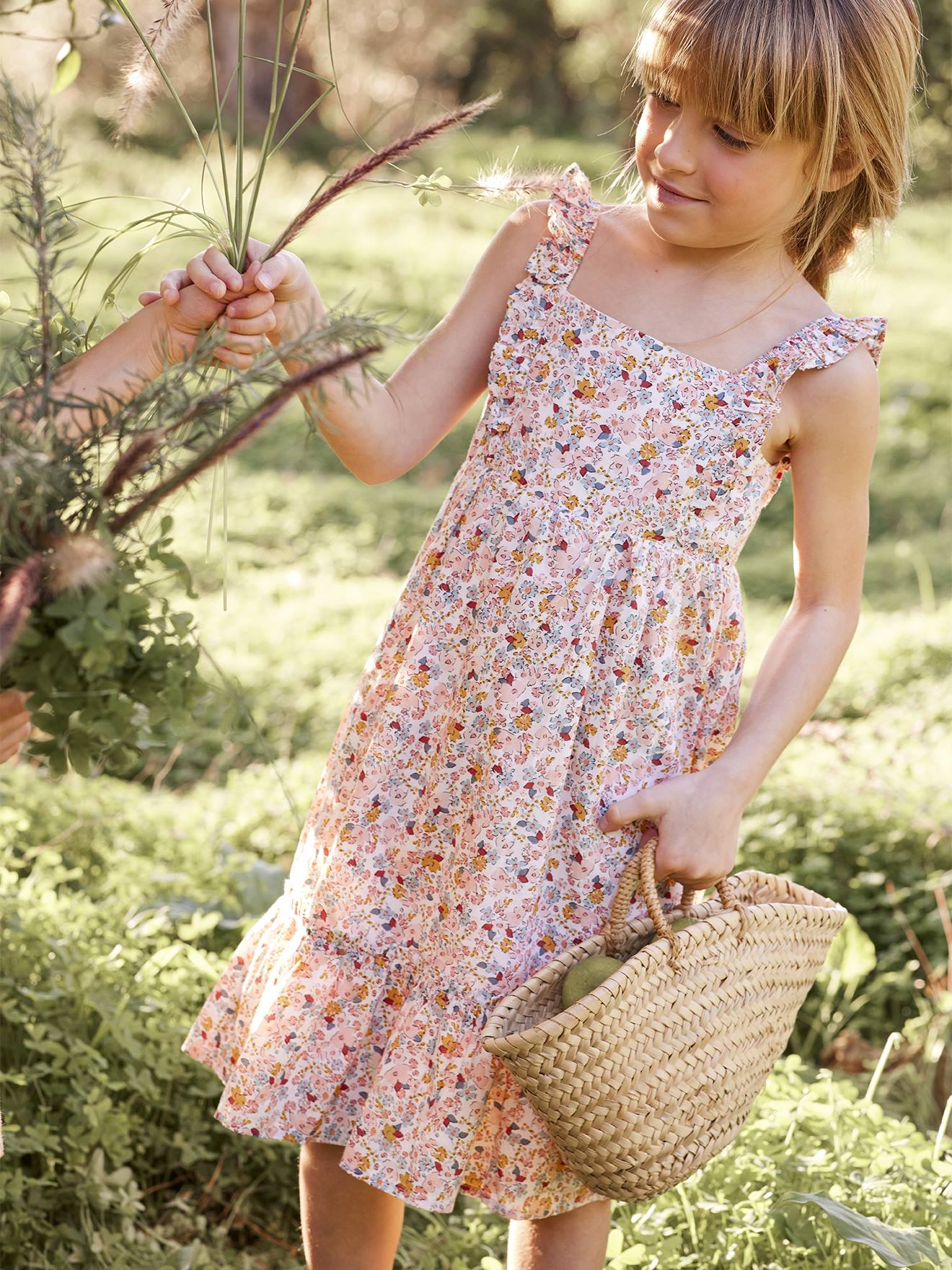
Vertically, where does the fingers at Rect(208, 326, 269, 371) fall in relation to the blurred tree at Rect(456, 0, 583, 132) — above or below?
below

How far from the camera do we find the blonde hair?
1.52 metres

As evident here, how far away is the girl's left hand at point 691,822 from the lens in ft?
5.12

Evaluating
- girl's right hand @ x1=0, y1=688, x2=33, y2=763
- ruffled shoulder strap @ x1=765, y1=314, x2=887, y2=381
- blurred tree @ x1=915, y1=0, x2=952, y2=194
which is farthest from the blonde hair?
blurred tree @ x1=915, y1=0, x2=952, y2=194

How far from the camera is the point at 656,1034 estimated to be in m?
1.46

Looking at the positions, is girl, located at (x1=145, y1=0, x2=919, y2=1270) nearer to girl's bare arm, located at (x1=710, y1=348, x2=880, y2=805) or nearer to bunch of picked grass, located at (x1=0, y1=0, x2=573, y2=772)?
girl's bare arm, located at (x1=710, y1=348, x2=880, y2=805)

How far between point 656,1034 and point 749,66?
3.44 feet

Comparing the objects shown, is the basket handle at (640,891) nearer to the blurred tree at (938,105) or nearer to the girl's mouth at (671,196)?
the girl's mouth at (671,196)

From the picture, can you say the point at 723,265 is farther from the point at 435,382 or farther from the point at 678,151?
the point at 435,382

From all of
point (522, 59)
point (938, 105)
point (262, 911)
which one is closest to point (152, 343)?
point (262, 911)

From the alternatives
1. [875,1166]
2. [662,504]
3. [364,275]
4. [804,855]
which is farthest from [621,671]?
[364,275]

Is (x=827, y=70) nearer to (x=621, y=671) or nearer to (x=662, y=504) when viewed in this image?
(x=662, y=504)

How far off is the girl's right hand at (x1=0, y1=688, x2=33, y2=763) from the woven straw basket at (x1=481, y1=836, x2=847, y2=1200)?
0.57 meters

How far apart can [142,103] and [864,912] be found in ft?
8.17

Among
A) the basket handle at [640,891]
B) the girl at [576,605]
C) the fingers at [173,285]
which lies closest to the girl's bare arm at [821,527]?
the girl at [576,605]
